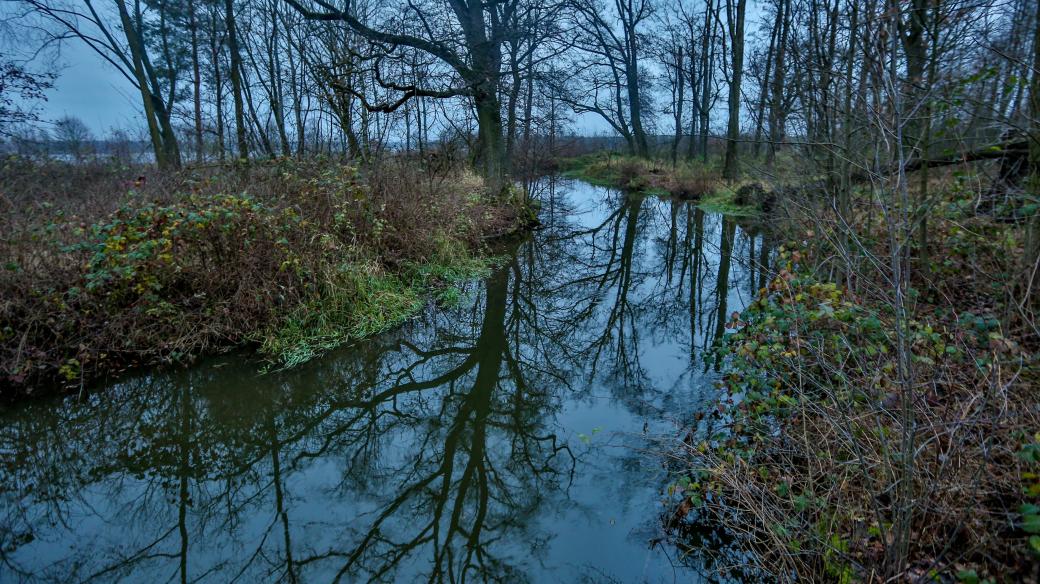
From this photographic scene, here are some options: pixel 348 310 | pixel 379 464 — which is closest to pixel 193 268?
pixel 348 310

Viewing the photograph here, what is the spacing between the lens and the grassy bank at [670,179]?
15320 mm

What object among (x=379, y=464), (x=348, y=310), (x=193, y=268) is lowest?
(x=379, y=464)

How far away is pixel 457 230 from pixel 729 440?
7.20 metres

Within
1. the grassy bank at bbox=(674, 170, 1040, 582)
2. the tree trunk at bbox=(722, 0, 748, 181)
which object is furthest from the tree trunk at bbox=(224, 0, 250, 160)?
the tree trunk at bbox=(722, 0, 748, 181)

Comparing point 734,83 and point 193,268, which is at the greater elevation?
point 734,83

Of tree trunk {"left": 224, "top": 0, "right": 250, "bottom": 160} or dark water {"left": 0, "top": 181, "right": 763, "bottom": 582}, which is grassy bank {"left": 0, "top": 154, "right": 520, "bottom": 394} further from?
tree trunk {"left": 224, "top": 0, "right": 250, "bottom": 160}

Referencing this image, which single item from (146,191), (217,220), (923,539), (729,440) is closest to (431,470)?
(729,440)

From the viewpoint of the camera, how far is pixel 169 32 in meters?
14.1

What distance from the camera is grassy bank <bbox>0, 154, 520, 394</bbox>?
4.79m

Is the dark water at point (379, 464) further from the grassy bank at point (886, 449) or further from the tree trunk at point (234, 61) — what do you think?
the tree trunk at point (234, 61)

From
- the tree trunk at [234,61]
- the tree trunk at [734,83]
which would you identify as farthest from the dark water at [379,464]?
the tree trunk at [734,83]

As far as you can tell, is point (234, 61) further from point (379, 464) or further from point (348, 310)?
point (379, 464)

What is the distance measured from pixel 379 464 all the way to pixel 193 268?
3347 millimetres

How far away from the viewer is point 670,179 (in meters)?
20.8
